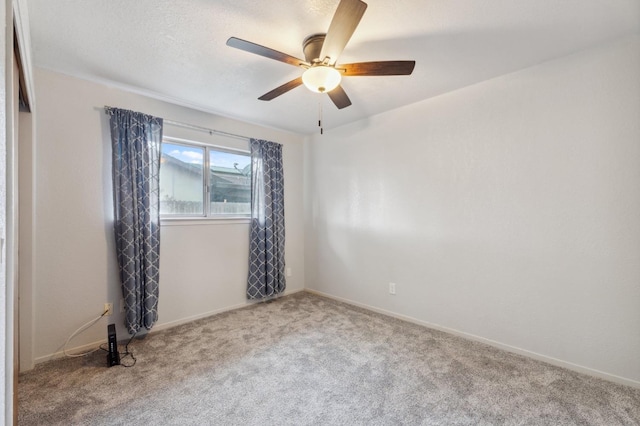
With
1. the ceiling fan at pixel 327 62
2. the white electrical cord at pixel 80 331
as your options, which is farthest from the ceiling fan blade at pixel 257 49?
the white electrical cord at pixel 80 331

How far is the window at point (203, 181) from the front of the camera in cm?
300

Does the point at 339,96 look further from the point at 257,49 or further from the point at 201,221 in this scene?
the point at 201,221

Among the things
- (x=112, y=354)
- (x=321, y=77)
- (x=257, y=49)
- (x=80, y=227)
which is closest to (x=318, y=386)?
(x=112, y=354)

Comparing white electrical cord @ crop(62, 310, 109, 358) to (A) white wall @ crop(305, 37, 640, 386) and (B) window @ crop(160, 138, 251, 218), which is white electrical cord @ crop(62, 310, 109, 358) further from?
(A) white wall @ crop(305, 37, 640, 386)

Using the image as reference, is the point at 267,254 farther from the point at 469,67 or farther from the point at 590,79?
the point at 590,79

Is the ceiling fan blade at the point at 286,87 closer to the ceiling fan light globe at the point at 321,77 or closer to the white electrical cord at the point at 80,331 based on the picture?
the ceiling fan light globe at the point at 321,77

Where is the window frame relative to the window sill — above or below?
above

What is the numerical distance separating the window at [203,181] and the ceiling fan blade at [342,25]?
2.08 m

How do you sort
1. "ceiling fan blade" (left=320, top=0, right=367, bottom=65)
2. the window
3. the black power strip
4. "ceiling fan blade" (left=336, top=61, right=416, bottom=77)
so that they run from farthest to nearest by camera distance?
1. the window
2. the black power strip
3. "ceiling fan blade" (left=336, top=61, right=416, bottom=77)
4. "ceiling fan blade" (left=320, top=0, right=367, bottom=65)

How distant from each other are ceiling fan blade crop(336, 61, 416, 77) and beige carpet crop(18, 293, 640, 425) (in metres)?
2.06

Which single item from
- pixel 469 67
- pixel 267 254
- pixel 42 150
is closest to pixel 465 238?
pixel 469 67

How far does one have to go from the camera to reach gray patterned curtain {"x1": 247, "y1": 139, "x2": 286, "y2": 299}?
11.5ft

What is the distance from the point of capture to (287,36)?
1.86 m

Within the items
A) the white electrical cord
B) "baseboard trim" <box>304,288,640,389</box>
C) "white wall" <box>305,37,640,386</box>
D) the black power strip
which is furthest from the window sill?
"baseboard trim" <box>304,288,640,389</box>
